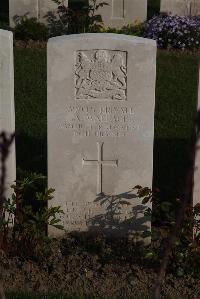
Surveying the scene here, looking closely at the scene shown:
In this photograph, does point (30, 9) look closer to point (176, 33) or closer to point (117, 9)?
point (117, 9)

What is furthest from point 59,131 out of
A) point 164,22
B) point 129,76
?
point 164,22

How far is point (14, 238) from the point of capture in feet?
17.2

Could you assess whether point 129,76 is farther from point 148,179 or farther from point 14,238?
point 14,238

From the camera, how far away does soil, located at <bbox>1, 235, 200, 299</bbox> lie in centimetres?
490

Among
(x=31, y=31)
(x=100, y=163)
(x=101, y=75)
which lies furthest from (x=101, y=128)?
(x=31, y=31)

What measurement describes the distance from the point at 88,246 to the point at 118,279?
536 mm

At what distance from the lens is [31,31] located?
1201 cm

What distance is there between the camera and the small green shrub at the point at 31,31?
1204cm

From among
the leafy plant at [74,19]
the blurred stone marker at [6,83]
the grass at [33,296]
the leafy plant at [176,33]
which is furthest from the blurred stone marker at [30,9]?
the grass at [33,296]

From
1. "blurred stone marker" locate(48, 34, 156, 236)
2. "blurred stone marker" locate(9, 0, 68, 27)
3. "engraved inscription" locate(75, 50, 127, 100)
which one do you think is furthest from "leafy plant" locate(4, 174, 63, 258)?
"blurred stone marker" locate(9, 0, 68, 27)

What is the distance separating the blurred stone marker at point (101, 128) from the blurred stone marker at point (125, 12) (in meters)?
7.83

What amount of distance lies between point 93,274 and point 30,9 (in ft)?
27.5

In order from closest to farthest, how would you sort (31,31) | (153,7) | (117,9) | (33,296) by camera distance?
(33,296)
(31,31)
(117,9)
(153,7)

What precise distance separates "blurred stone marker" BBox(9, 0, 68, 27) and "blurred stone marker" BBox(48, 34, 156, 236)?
7538mm
